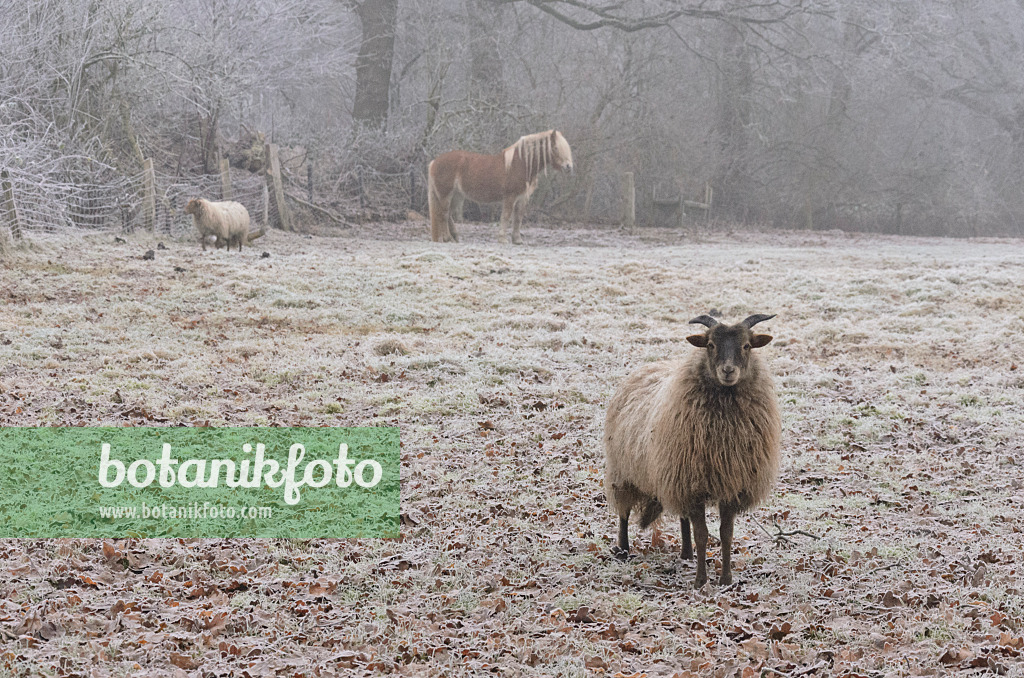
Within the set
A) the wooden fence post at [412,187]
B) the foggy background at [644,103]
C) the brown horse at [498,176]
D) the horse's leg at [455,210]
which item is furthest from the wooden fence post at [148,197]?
the wooden fence post at [412,187]

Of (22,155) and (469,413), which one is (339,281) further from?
(469,413)

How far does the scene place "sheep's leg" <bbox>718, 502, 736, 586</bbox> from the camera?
529 cm

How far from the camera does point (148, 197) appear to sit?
18016 mm

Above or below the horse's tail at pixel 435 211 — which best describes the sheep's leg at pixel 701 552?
below

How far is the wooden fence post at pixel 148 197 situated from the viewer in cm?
1789

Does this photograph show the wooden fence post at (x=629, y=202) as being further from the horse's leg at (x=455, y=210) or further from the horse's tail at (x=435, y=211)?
the horse's tail at (x=435, y=211)

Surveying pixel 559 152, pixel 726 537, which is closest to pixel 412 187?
pixel 559 152

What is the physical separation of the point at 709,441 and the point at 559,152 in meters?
15.9

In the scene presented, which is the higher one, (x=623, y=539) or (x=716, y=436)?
(x=716, y=436)

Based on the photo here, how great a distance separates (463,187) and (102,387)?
1271 centimetres

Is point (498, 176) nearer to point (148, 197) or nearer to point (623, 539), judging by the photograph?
point (148, 197)

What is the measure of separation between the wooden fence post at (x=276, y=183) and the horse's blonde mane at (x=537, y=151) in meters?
4.79

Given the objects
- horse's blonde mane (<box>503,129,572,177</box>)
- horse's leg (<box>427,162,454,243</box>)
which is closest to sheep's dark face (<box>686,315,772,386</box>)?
horse's blonde mane (<box>503,129,572,177</box>)

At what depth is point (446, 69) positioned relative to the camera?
2492 cm
